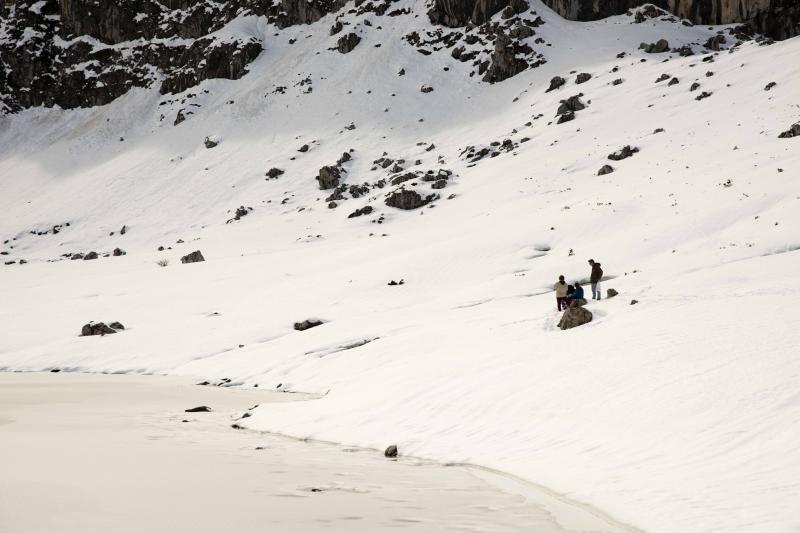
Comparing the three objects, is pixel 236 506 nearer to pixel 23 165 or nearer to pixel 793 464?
pixel 793 464

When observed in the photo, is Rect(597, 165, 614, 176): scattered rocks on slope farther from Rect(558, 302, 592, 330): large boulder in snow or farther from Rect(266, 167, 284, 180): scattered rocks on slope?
Rect(266, 167, 284, 180): scattered rocks on slope

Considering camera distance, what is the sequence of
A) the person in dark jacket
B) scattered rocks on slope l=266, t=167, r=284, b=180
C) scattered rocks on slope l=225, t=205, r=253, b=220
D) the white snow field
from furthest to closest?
scattered rocks on slope l=266, t=167, r=284, b=180
scattered rocks on slope l=225, t=205, r=253, b=220
the person in dark jacket
the white snow field

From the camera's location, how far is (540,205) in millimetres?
43344

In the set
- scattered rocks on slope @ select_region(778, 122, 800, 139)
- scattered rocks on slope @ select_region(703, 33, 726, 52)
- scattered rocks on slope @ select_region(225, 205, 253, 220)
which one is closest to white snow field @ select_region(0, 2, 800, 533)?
scattered rocks on slope @ select_region(778, 122, 800, 139)

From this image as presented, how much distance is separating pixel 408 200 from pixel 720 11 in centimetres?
5549

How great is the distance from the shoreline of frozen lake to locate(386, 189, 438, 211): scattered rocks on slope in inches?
1702

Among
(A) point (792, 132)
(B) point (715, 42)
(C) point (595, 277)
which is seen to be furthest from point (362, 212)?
(B) point (715, 42)

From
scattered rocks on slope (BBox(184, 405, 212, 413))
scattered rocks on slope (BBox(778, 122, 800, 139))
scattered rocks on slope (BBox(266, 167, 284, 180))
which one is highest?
scattered rocks on slope (BBox(184, 405, 212, 413))

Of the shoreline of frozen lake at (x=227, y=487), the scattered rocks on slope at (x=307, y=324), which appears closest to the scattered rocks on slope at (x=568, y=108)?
the scattered rocks on slope at (x=307, y=324)

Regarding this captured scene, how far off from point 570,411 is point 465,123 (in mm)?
66804

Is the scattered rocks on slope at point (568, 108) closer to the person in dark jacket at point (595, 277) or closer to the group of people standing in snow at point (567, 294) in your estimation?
the person in dark jacket at point (595, 277)

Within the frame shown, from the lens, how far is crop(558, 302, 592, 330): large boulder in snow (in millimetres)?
16891

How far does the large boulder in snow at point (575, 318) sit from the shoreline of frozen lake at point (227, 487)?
772cm

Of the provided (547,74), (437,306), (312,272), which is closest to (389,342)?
(437,306)
